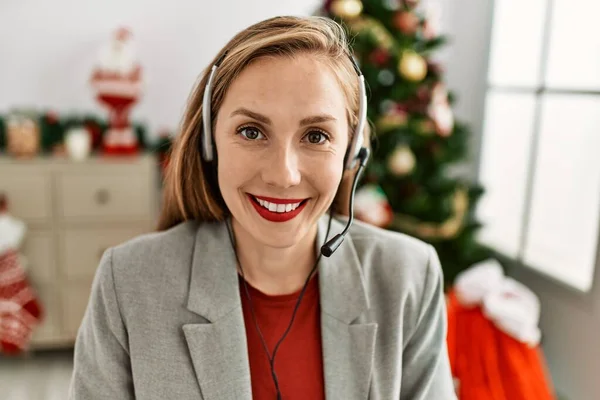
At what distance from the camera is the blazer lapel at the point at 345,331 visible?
3.29 ft

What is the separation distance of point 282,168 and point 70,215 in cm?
201

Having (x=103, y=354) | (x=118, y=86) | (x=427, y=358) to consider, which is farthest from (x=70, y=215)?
(x=427, y=358)

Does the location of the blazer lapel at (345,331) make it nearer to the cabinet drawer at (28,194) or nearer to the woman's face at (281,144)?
the woman's face at (281,144)

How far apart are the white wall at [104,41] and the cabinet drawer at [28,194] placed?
0.54m

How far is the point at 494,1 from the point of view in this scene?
305cm

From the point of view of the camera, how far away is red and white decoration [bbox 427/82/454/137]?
2473 mm

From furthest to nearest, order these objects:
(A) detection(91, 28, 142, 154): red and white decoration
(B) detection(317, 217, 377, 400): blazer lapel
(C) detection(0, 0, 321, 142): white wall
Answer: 1. (C) detection(0, 0, 321, 142): white wall
2. (A) detection(91, 28, 142, 154): red and white decoration
3. (B) detection(317, 217, 377, 400): blazer lapel

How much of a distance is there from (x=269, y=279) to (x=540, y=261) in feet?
6.39

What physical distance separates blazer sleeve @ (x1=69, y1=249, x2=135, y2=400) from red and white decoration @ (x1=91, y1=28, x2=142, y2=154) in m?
1.85

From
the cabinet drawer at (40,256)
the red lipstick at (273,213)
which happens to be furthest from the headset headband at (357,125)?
the cabinet drawer at (40,256)

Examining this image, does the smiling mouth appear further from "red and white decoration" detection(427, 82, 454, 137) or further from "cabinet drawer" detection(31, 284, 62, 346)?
"cabinet drawer" detection(31, 284, 62, 346)

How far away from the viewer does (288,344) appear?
105 centimetres

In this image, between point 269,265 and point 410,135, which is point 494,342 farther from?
point 269,265

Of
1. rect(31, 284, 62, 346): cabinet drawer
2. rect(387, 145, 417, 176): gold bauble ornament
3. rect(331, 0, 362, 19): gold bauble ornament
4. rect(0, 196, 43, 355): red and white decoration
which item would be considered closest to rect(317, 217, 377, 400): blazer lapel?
rect(387, 145, 417, 176): gold bauble ornament
